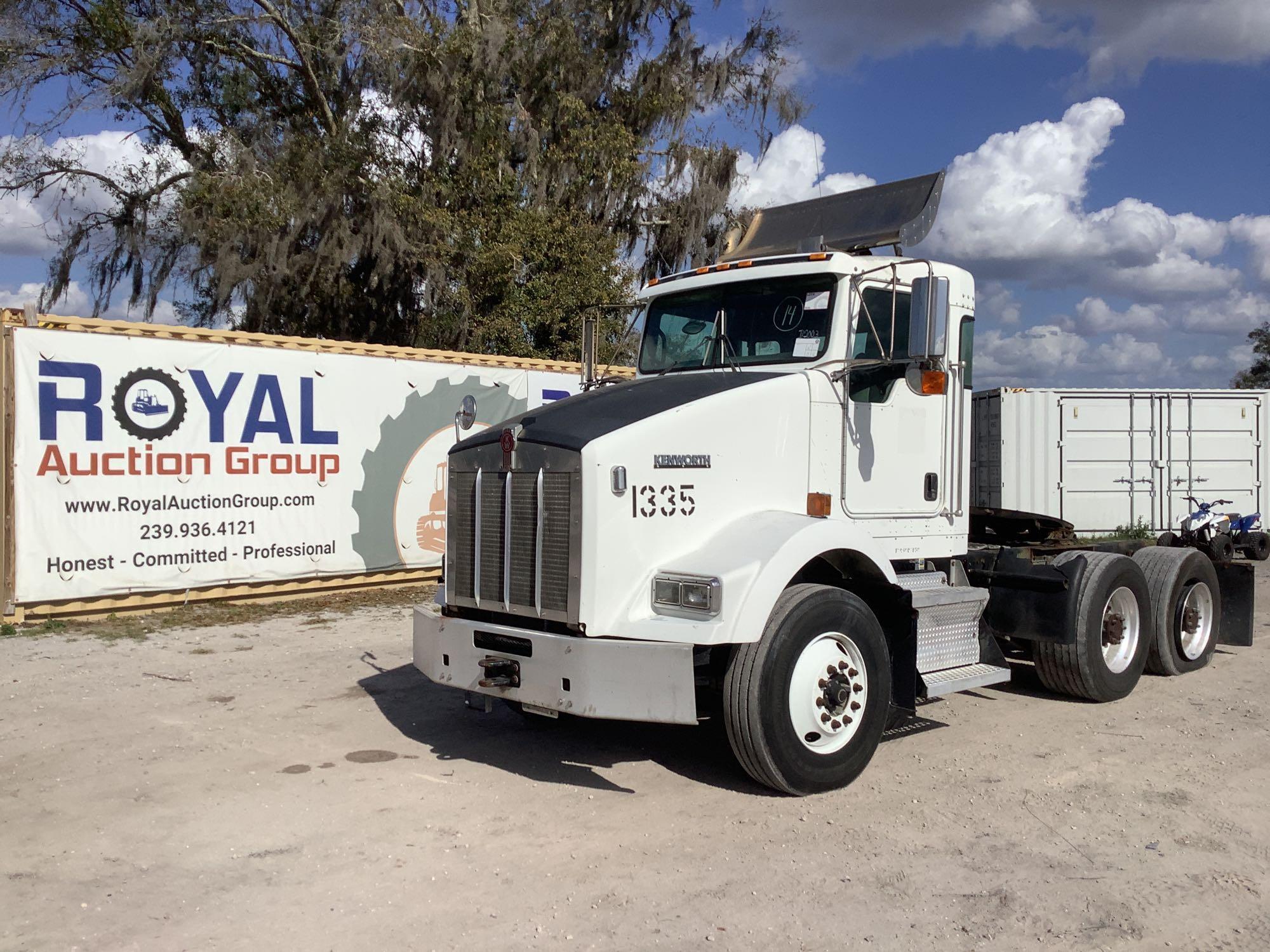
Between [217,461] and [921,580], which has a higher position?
[217,461]

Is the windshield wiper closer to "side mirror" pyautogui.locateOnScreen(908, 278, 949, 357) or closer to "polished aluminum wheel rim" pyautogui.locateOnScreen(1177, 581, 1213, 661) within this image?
"side mirror" pyautogui.locateOnScreen(908, 278, 949, 357)

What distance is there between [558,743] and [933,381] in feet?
10.4

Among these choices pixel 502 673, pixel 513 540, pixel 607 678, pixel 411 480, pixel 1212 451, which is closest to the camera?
pixel 607 678

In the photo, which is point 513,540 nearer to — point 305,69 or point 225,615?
point 225,615

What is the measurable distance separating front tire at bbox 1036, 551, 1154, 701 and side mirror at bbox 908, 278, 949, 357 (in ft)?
8.67

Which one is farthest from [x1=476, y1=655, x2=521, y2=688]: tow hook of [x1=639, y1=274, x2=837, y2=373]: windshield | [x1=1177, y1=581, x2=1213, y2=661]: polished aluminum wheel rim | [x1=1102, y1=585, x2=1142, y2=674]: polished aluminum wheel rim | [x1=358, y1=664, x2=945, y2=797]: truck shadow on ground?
[x1=1177, y1=581, x2=1213, y2=661]: polished aluminum wheel rim

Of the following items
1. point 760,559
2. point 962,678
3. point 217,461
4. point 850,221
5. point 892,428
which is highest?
point 850,221

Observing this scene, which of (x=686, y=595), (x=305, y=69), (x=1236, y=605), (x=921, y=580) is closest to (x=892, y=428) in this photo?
(x=921, y=580)

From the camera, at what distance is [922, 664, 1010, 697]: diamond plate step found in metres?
6.25

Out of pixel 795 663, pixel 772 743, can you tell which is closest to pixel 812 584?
pixel 795 663

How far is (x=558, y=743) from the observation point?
6.65 m

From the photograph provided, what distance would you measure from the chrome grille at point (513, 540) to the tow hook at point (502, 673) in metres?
0.28

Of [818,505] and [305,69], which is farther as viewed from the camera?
[305,69]

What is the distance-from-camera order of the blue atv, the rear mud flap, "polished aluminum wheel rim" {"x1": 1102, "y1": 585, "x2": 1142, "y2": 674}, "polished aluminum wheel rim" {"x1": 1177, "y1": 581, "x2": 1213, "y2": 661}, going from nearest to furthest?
"polished aluminum wheel rim" {"x1": 1102, "y1": 585, "x2": 1142, "y2": 674}, "polished aluminum wheel rim" {"x1": 1177, "y1": 581, "x2": 1213, "y2": 661}, the rear mud flap, the blue atv
